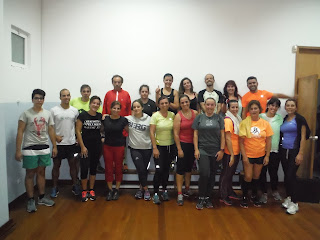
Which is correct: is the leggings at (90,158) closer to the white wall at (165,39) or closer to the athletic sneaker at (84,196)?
the athletic sneaker at (84,196)

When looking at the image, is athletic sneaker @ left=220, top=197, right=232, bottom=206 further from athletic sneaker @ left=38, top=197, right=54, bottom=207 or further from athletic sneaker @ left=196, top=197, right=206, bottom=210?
athletic sneaker @ left=38, top=197, right=54, bottom=207

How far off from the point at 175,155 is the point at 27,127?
6.44ft

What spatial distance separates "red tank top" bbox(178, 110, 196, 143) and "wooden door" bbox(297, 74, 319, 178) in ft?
5.76

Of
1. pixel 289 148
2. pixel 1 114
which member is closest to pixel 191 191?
pixel 289 148

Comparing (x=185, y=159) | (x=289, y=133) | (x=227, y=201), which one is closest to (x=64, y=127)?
(x=185, y=159)

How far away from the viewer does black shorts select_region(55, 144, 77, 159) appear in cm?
351

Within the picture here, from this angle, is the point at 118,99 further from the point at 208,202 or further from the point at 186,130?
the point at 208,202

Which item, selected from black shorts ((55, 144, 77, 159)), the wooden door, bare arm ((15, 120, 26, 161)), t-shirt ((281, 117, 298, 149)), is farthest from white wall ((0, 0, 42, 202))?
the wooden door

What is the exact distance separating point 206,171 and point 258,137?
0.81m

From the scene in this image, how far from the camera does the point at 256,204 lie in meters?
3.45

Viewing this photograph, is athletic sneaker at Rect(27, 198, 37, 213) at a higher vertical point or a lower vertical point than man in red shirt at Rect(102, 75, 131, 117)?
lower

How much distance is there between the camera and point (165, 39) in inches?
168

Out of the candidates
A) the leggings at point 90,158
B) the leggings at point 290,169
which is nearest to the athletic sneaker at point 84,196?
the leggings at point 90,158

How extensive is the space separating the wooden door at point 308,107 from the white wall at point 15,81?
4.07m
